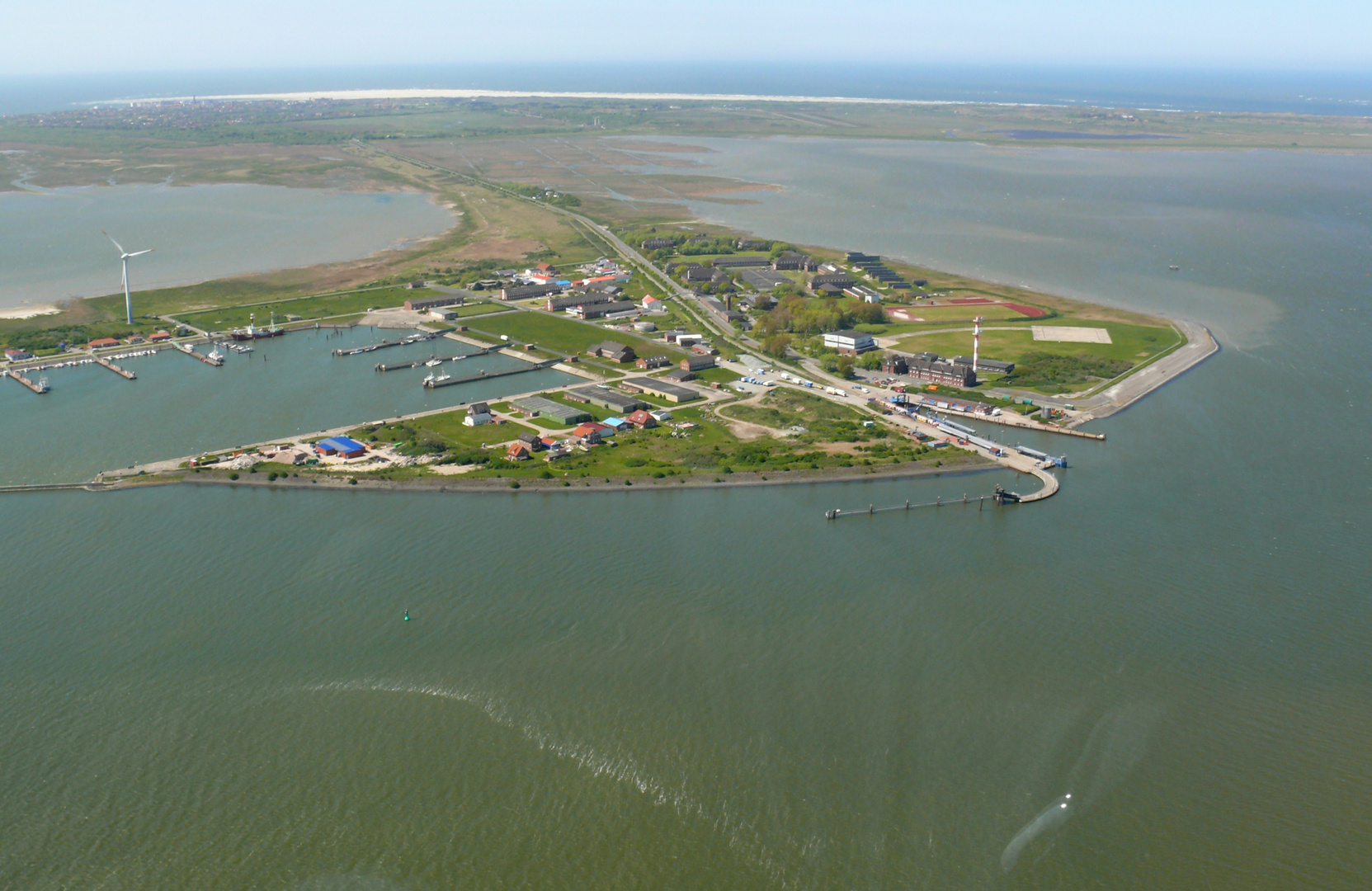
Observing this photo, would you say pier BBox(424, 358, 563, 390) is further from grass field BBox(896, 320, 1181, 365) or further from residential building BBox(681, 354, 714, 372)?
grass field BBox(896, 320, 1181, 365)

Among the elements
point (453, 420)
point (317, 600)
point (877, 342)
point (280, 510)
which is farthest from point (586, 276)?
point (317, 600)

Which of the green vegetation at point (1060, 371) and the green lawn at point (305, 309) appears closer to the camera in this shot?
the green vegetation at point (1060, 371)

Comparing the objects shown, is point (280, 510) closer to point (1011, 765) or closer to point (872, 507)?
point (872, 507)

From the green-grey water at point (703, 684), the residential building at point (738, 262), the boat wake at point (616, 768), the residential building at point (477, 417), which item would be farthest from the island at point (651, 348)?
the boat wake at point (616, 768)

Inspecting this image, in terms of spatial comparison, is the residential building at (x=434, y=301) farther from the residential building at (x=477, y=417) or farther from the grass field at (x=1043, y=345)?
the grass field at (x=1043, y=345)

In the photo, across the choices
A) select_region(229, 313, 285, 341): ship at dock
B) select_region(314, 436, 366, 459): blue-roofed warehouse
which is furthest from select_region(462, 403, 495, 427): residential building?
select_region(229, 313, 285, 341): ship at dock

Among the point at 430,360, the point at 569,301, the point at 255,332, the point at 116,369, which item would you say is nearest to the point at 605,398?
the point at 430,360

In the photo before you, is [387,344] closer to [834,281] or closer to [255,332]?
[255,332]
